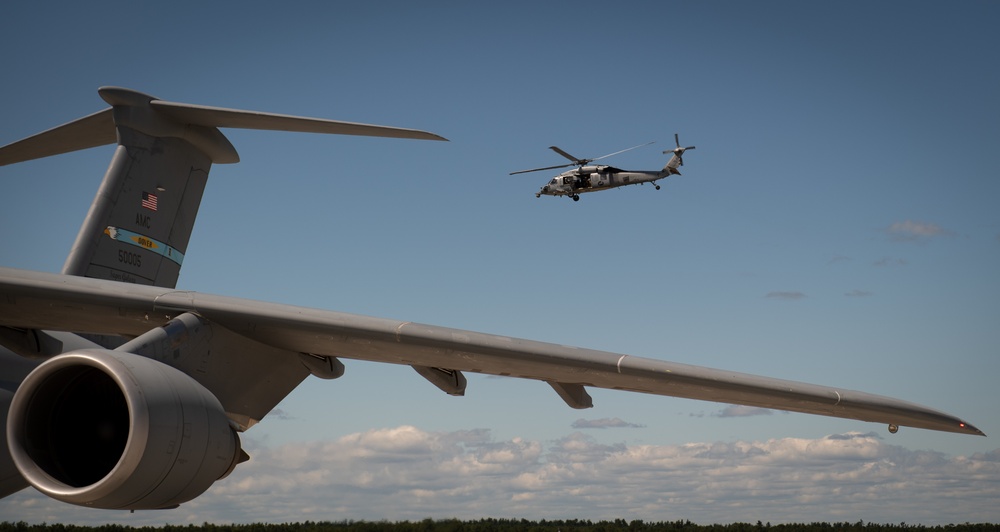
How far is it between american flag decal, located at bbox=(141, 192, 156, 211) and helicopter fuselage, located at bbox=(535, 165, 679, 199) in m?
26.3

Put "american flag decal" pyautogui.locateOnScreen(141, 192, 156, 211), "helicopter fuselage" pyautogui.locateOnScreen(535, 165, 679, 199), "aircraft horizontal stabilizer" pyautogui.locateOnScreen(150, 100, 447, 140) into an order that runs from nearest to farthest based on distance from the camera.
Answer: "aircraft horizontal stabilizer" pyautogui.locateOnScreen(150, 100, 447, 140)
"american flag decal" pyautogui.locateOnScreen(141, 192, 156, 211)
"helicopter fuselage" pyautogui.locateOnScreen(535, 165, 679, 199)

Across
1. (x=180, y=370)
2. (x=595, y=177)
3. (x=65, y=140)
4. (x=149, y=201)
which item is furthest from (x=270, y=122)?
(x=595, y=177)

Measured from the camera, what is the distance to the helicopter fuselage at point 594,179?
34.9 m

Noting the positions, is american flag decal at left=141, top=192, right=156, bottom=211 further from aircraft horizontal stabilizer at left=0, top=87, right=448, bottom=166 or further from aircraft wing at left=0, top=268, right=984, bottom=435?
aircraft wing at left=0, top=268, right=984, bottom=435

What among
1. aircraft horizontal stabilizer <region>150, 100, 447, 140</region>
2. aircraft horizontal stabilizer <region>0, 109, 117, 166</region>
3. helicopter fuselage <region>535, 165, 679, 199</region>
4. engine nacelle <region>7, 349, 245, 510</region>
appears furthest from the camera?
helicopter fuselage <region>535, 165, 679, 199</region>

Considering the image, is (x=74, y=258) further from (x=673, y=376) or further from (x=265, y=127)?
(x=673, y=376)

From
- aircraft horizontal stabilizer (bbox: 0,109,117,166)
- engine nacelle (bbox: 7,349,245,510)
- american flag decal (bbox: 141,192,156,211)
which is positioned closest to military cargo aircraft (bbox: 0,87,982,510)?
engine nacelle (bbox: 7,349,245,510)

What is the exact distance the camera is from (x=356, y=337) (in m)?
7.23

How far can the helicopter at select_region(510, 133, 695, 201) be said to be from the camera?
1375 inches

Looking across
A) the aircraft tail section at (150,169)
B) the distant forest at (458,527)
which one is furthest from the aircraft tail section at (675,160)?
the aircraft tail section at (150,169)

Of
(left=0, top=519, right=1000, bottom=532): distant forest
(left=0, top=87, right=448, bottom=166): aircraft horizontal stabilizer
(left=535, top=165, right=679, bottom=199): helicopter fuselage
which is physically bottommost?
(left=0, top=519, right=1000, bottom=532): distant forest

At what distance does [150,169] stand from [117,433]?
3.77m

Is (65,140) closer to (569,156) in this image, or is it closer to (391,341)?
Result: (391,341)

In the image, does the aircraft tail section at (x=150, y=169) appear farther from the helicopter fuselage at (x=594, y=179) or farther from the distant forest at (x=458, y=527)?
the helicopter fuselage at (x=594, y=179)
